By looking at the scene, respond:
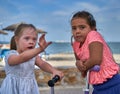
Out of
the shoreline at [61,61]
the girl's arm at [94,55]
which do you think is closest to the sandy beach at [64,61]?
the shoreline at [61,61]

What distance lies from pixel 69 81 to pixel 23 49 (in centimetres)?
398

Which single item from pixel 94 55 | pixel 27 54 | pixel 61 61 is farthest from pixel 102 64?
pixel 61 61

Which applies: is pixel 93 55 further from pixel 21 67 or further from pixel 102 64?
pixel 21 67

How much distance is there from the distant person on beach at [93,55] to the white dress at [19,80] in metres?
0.39

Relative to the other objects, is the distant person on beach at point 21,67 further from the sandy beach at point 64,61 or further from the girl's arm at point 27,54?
the sandy beach at point 64,61

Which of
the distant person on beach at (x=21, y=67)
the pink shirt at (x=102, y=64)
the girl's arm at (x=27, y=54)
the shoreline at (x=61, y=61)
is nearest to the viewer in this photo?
the girl's arm at (x=27, y=54)

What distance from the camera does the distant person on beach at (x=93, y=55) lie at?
2.24 metres

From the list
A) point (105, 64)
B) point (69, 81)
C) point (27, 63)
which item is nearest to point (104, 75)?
point (105, 64)

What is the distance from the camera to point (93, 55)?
2217mm

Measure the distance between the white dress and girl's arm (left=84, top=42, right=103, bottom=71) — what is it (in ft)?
1.69

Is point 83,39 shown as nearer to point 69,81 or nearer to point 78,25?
point 78,25

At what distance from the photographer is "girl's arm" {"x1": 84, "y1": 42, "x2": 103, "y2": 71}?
221cm

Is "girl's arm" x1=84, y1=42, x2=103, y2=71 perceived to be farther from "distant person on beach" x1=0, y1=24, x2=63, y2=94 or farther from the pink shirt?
"distant person on beach" x1=0, y1=24, x2=63, y2=94

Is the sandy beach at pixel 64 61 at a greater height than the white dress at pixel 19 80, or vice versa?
the white dress at pixel 19 80
